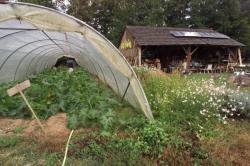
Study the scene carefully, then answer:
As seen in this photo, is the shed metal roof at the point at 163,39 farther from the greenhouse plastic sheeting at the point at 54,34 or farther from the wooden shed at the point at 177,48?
the greenhouse plastic sheeting at the point at 54,34

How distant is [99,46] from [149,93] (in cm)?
276

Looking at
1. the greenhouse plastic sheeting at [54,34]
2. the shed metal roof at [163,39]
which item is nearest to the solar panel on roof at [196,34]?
the shed metal roof at [163,39]

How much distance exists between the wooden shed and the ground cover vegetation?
1517 cm

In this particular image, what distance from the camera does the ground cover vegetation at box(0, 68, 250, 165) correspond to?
189 inches

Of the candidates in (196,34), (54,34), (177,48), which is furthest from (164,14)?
(54,34)

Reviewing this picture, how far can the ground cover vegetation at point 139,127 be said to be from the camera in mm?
4809

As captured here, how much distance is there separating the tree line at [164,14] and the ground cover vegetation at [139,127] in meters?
28.5

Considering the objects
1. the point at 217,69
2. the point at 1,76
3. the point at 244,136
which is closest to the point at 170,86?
the point at 244,136

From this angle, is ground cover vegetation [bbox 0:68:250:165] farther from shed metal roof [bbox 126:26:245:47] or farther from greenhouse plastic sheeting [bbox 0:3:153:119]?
shed metal roof [bbox 126:26:245:47]

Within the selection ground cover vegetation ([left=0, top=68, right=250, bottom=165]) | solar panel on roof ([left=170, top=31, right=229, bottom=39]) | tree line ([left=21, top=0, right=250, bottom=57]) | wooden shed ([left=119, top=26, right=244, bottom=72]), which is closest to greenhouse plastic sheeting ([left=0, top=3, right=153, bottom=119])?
ground cover vegetation ([left=0, top=68, right=250, bottom=165])

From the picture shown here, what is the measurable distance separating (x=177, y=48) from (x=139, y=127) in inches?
835

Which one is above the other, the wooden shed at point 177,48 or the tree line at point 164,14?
the tree line at point 164,14

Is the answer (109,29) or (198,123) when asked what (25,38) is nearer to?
(198,123)

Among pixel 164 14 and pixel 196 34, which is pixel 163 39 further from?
pixel 164 14
